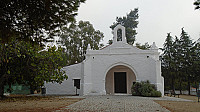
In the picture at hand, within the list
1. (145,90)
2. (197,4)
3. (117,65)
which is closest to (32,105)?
(197,4)

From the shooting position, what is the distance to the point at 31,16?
586cm

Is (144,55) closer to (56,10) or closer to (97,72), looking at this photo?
(97,72)

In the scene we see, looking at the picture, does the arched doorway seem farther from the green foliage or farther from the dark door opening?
the green foliage

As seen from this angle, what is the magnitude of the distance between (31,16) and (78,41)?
1116 inches

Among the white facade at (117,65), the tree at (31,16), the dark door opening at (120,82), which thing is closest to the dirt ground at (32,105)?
the tree at (31,16)

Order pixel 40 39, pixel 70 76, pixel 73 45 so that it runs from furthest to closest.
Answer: pixel 73 45, pixel 70 76, pixel 40 39

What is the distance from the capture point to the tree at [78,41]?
3416 cm

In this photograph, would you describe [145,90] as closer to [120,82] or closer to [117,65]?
[117,65]

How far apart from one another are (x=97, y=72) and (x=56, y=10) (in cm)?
1342

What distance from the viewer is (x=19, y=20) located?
20.1 ft

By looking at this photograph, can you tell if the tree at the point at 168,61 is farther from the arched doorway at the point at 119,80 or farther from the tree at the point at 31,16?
the tree at the point at 31,16

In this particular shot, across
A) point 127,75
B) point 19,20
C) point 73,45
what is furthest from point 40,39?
point 73,45

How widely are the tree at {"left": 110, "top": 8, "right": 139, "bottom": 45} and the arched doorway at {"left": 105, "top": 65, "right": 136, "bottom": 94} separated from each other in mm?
21456

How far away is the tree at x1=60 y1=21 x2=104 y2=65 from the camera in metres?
34.2
